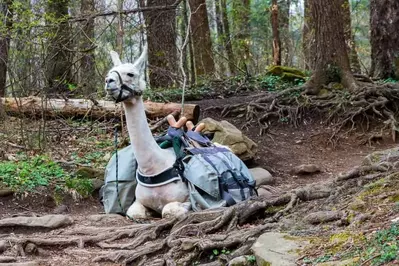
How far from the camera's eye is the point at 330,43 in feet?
36.3

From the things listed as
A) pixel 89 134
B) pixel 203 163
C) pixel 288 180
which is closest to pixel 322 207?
pixel 203 163

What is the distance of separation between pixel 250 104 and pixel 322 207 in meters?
7.16

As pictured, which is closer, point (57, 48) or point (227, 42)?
point (57, 48)

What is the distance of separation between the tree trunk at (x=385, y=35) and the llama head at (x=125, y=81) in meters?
7.86

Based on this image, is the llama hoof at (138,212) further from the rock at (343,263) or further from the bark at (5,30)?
the bark at (5,30)

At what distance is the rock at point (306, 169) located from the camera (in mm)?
8844

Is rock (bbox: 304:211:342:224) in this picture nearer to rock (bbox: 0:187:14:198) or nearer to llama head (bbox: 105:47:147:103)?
llama head (bbox: 105:47:147:103)

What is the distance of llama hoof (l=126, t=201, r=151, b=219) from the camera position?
617cm

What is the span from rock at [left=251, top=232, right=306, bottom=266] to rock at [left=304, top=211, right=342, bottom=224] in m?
0.35

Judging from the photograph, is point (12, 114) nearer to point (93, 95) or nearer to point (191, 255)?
point (93, 95)

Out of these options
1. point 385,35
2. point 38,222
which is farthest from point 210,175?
point 385,35

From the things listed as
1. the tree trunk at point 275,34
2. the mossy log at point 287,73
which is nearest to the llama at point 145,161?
the mossy log at point 287,73

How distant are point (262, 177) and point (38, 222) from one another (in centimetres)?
370

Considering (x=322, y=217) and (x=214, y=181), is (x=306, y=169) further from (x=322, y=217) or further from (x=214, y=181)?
(x=322, y=217)
